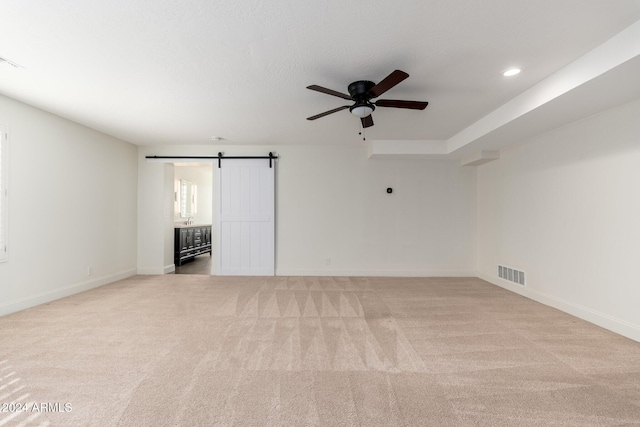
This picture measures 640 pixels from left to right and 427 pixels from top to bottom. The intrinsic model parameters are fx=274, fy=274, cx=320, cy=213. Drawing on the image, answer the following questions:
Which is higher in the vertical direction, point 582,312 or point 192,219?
point 192,219

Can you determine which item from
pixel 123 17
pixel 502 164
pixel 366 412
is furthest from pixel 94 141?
pixel 502 164

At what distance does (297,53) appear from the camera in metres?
2.28

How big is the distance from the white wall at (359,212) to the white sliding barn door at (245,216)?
212mm

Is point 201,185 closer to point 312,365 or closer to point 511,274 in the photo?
point 312,365

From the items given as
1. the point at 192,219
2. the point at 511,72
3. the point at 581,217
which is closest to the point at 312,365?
the point at 511,72

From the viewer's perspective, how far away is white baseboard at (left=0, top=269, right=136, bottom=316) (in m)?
3.23

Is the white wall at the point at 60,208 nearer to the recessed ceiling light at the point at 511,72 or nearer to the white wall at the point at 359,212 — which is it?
the white wall at the point at 359,212

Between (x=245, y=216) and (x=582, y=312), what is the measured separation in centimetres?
519

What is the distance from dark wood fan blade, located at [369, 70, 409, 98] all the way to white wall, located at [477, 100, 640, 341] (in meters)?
2.56

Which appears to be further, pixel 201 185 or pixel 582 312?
pixel 201 185

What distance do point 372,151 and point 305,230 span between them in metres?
1.98

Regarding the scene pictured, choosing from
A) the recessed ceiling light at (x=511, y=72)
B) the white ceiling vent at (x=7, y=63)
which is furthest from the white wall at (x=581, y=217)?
the white ceiling vent at (x=7, y=63)

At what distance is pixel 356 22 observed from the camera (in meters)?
1.92

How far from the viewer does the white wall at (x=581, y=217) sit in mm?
2803
